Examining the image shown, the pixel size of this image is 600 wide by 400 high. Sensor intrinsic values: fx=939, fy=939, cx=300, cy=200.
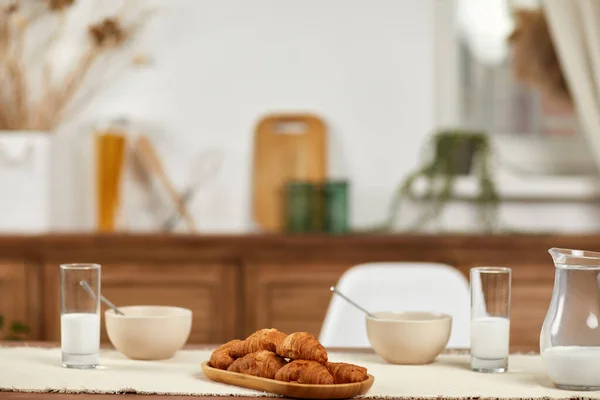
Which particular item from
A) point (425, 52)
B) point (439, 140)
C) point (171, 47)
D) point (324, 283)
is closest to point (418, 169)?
point (439, 140)

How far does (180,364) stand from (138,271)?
155cm

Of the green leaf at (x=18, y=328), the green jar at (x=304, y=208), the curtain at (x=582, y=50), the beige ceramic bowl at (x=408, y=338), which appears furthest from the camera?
the green jar at (x=304, y=208)

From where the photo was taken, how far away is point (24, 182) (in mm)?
3264

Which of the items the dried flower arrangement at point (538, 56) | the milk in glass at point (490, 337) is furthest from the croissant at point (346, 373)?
the dried flower arrangement at point (538, 56)

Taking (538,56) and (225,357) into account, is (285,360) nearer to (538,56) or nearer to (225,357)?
(225,357)

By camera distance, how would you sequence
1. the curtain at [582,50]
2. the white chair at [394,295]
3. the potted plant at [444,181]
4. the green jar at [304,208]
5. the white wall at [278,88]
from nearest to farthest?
the white chair at [394,295] < the curtain at [582,50] < the green jar at [304,208] < the potted plant at [444,181] < the white wall at [278,88]

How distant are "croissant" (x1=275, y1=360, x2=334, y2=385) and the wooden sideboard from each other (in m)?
1.72

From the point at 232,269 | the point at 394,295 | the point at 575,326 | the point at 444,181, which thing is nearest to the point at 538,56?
the point at 444,181

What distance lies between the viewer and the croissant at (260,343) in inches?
55.0

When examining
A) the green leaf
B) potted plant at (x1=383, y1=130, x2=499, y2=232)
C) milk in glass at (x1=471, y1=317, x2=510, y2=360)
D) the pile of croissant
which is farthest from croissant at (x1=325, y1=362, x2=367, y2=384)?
potted plant at (x1=383, y1=130, x2=499, y2=232)

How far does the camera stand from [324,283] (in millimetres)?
3027

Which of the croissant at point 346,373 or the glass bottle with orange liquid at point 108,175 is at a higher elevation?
the glass bottle with orange liquid at point 108,175

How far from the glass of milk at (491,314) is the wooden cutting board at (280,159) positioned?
2.00 meters

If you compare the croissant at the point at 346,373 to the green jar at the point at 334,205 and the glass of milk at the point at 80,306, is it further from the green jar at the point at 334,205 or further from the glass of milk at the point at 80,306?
the green jar at the point at 334,205
